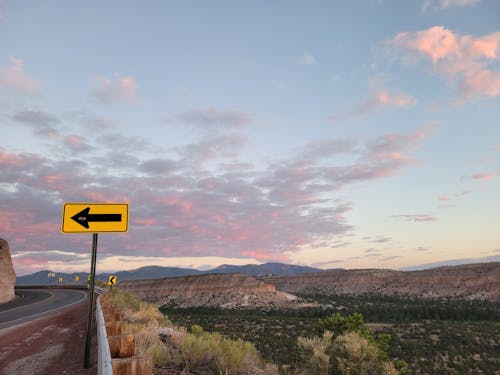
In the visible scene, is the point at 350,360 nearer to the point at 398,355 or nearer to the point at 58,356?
the point at 58,356

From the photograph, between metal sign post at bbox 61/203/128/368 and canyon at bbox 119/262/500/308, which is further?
canyon at bbox 119/262/500/308

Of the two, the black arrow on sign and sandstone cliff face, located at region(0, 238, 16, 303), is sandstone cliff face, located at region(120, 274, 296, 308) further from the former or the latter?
the black arrow on sign

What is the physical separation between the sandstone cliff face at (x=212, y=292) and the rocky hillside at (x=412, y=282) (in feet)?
116

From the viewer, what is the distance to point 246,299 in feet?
322

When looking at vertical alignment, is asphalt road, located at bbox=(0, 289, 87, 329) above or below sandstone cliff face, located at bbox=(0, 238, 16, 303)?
below

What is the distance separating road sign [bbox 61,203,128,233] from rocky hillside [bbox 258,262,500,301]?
10925 cm

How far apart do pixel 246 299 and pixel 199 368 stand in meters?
92.7

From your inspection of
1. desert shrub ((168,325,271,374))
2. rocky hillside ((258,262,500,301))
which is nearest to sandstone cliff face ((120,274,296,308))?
rocky hillside ((258,262,500,301))

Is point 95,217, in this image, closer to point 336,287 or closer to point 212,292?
point 212,292

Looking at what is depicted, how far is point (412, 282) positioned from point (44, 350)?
416 feet

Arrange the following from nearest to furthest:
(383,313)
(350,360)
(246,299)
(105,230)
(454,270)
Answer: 1. (105,230)
2. (350,360)
3. (383,313)
4. (246,299)
5. (454,270)

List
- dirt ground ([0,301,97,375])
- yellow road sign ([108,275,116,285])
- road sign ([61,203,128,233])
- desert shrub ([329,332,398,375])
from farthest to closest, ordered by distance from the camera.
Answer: yellow road sign ([108,275,116,285]) < desert shrub ([329,332,398,375]) < dirt ground ([0,301,97,375]) < road sign ([61,203,128,233])

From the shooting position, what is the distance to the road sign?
7285mm

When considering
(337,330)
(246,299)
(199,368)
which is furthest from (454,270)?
(199,368)
